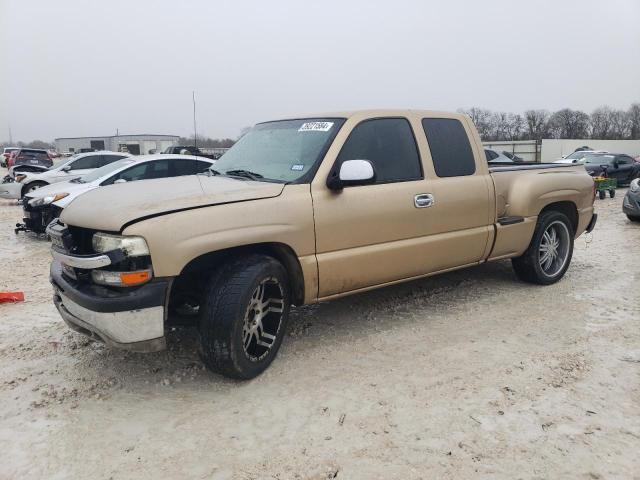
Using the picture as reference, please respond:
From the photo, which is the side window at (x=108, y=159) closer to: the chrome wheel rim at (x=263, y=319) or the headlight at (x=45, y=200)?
the headlight at (x=45, y=200)

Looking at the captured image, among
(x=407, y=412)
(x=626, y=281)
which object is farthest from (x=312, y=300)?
(x=626, y=281)

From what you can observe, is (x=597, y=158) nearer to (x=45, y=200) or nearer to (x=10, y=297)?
(x=45, y=200)

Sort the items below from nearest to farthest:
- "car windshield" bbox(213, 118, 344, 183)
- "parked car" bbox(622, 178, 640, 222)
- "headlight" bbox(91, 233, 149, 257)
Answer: "headlight" bbox(91, 233, 149, 257)
"car windshield" bbox(213, 118, 344, 183)
"parked car" bbox(622, 178, 640, 222)

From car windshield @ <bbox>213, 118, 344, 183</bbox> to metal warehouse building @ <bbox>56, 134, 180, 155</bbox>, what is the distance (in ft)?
207

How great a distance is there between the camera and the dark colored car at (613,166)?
20195 millimetres

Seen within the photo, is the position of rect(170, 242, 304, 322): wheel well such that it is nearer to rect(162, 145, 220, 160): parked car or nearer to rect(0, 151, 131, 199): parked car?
rect(162, 145, 220, 160): parked car

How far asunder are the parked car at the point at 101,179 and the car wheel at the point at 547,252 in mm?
6379

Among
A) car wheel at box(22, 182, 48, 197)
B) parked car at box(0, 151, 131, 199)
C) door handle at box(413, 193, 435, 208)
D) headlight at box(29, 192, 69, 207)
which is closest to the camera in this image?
door handle at box(413, 193, 435, 208)

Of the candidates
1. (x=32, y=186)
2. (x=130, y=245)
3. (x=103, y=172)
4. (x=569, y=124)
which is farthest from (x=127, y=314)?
(x=569, y=124)

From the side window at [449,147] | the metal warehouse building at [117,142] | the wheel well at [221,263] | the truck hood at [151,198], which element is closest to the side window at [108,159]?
the truck hood at [151,198]

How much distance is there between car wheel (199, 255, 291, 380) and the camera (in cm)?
330

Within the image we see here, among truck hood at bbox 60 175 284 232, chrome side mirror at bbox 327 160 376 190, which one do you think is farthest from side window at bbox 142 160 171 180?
chrome side mirror at bbox 327 160 376 190

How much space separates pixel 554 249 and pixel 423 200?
2.48 meters

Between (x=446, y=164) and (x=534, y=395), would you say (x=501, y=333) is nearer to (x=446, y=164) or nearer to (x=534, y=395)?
(x=534, y=395)
